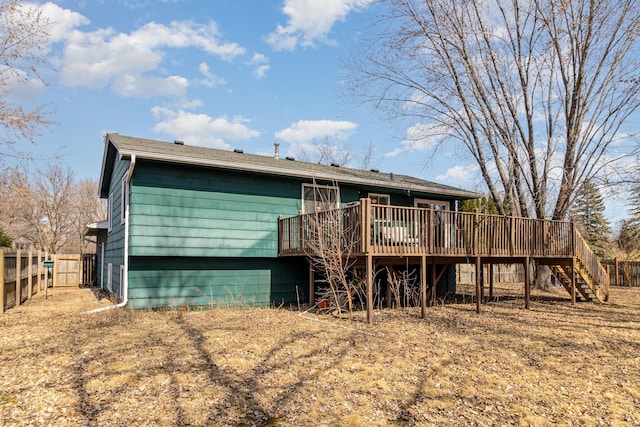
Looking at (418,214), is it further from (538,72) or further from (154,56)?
(154,56)

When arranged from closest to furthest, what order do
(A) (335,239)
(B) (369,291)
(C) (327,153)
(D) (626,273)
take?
(B) (369,291) → (A) (335,239) → (D) (626,273) → (C) (327,153)

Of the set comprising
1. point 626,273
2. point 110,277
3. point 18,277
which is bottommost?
point 626,273

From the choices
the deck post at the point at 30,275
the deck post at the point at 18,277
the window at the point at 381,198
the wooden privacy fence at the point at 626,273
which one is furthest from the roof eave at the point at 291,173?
the wooden privacy fence at the point at 626,273

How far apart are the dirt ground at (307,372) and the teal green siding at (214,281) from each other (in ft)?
3.57

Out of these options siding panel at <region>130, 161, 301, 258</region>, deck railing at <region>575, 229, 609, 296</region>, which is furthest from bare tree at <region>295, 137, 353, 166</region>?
siding panel at <region>130, 161, 301, 258</region>

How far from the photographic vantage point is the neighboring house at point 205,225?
9773mm

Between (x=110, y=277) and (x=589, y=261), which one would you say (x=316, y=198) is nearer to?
(x=110, y=277)

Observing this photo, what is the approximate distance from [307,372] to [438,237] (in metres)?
5.79

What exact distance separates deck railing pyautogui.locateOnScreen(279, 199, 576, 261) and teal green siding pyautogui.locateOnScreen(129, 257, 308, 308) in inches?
37.4

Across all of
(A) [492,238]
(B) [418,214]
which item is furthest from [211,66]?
(A) [492,238]

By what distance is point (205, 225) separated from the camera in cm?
1044

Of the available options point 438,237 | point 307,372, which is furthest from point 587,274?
point 307,372

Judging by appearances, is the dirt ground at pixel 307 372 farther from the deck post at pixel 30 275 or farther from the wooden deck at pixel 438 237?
the deck post at pixel 30 275

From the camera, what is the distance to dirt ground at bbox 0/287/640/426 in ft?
14.3
